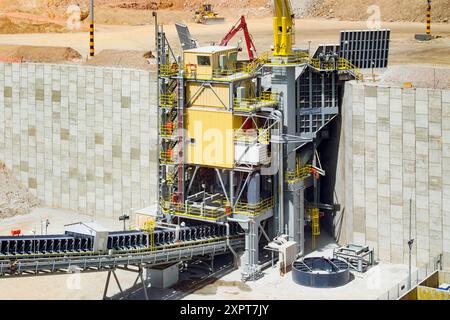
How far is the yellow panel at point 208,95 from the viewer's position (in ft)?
201

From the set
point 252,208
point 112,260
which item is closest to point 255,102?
point 252,208

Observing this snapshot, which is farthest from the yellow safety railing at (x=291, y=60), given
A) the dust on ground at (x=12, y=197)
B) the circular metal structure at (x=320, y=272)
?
the dust on ground at (x=12, y=197)

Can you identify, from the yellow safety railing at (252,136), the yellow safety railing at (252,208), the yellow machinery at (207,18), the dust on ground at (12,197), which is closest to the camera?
the yellow safety railing at (252,136)

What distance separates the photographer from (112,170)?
74938mm

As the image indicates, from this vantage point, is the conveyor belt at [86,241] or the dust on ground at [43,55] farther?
the dust on ground at [43,55]

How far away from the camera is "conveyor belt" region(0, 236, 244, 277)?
169 ft

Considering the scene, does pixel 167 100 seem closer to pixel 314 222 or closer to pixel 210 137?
pixel 210 137

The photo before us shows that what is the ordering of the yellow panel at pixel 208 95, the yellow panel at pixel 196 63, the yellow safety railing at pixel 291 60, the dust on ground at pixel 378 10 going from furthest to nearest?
the dust on ground at pixel 378 10
the yellow safety railing at pixel 291 60
the yellow panel at pixel 196 63
the yellow panel at pixel 208 95

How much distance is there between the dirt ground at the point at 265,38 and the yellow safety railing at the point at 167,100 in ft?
79.6

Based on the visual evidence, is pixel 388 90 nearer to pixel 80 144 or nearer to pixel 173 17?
pixel 80 144

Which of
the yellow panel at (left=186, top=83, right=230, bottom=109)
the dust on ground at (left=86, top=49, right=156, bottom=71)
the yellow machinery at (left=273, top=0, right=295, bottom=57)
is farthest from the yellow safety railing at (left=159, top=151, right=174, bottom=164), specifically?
the dust on ground at (left=86, top=49, right=156, bottom=71)

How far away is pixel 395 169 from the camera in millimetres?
63312

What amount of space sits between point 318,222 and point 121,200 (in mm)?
15534

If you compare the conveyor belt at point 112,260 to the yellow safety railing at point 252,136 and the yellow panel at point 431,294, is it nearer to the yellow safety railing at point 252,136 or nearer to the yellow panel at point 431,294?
the yellow safety railing at point 252,136
